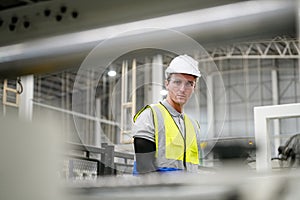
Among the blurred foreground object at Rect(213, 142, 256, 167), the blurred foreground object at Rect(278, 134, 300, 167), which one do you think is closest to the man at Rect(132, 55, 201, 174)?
the blurred foreground object at Rect(278, 134, 300, 167)

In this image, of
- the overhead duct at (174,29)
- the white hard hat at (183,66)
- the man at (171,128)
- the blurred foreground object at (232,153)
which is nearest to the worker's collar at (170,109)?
the man at (171,128)

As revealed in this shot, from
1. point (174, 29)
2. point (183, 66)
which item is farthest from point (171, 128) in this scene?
point (174, 29)

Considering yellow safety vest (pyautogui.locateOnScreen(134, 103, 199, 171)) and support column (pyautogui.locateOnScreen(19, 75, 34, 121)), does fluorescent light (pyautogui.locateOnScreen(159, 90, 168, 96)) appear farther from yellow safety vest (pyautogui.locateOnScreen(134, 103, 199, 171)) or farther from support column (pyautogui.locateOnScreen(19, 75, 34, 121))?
support column (pyautogui.locateOnScreen(19, 75, 34, 121))

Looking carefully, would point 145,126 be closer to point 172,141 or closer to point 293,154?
point 172,141

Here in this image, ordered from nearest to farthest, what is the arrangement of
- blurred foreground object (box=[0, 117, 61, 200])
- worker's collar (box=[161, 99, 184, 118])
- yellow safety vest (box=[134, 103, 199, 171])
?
blurred foreground object (box=[0, 117, 61, 200]) → yellow safety vest (box=[134, 103, 199, 171]) → worker's collar (box=[161, 99, 184, 118])

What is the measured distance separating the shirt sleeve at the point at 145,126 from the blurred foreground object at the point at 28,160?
1.81 ft

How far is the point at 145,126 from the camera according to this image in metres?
0.69

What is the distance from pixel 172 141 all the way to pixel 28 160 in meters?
0.54

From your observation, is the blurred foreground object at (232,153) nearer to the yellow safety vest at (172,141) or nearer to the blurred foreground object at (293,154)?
the blurred foreground object at (293,154)

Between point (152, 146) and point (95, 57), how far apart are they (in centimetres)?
40

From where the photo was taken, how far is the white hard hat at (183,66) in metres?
0.48

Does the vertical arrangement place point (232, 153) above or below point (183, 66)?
below

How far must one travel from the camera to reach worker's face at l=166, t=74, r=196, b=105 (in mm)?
614

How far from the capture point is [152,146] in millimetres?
677
